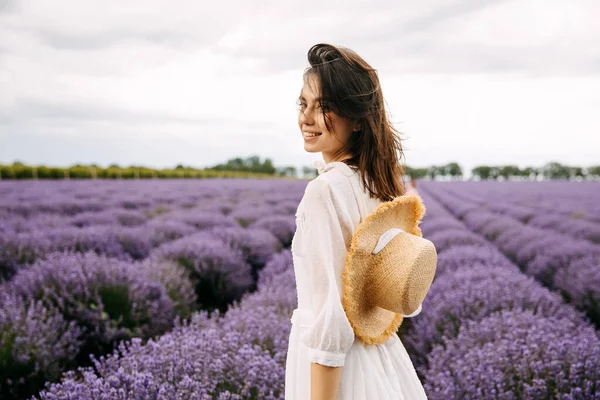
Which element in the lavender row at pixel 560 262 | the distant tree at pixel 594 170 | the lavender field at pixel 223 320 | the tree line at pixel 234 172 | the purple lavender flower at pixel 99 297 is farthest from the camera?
the distant tree at pixel 594 170

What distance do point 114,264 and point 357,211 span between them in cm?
282

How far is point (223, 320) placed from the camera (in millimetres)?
2592

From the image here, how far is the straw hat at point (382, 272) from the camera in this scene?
1.07 metres

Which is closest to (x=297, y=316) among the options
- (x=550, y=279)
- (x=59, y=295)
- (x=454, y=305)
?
(x=454, y=305)

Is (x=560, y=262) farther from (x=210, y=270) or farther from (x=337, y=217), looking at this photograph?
(x=337, y=217)

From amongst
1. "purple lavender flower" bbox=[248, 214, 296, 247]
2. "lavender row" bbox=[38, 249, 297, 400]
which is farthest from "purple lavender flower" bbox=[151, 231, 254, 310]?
"lavender row" bbox=[38, 249, 297, 400]

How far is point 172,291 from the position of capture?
3746mm

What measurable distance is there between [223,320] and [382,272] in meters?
1.69

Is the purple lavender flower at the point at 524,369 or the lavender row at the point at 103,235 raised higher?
the lavender row at the point at 103,235

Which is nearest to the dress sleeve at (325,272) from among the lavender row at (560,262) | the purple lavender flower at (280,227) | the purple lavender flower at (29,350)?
the purple lavender flower at (29,350)

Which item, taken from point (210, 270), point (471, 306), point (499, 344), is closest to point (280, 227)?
point (210, 270)

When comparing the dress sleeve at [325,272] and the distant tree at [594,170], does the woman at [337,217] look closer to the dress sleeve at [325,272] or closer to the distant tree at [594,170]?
the dress sleeve at [325,272]

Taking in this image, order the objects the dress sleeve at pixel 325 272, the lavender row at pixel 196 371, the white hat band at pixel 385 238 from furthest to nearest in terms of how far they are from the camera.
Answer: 1. the lavender row at pixel 196 371
2. the white hat band at pixel 385 238
3. the dress sleeve at pixel 325 272

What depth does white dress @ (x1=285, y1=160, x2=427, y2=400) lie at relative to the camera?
1000 mm
